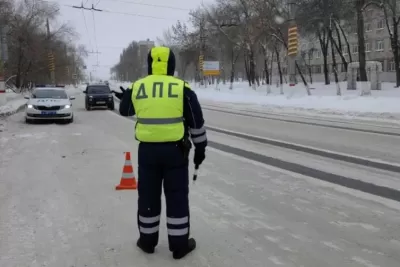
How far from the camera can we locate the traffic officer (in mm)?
4066

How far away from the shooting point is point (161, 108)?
4051 mm

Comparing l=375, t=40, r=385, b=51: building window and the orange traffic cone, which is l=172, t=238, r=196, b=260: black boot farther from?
l=375, t=40, r=385, b=51: building window

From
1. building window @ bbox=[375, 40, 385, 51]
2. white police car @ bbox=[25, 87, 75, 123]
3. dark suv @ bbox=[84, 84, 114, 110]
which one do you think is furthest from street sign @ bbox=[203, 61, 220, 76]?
white police car @ bbox=[25, 87, 75, 123]

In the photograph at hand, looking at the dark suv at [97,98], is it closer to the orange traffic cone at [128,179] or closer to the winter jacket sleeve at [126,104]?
the orange traffic cone at [128,179]

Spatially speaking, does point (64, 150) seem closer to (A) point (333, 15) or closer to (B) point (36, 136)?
(B) point (36, 136)

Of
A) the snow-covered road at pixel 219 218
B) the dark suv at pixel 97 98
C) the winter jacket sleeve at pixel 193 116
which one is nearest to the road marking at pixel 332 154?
the snow-covered road at pixel 219 218

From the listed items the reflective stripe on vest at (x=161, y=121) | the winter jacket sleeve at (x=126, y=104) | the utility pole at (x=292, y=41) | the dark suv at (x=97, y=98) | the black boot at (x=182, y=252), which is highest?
the utility pole at (x=292, y=41)

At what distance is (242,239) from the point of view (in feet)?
15.0

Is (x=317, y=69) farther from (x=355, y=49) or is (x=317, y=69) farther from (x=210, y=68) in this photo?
(x=210, y=68)

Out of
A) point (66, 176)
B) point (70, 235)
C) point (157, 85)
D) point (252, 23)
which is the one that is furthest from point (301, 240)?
point (252, 23)

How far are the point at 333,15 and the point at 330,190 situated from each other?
3308cm

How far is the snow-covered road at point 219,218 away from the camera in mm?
4145

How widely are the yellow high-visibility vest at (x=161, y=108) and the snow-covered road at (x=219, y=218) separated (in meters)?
1.15

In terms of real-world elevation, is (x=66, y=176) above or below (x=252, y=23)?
below
